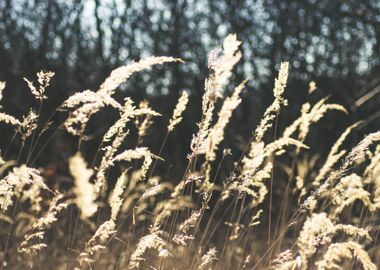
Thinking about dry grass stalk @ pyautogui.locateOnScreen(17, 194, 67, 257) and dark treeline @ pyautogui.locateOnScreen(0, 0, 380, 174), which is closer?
dry grass stalk @ pyautogui.locateOnScreen(17, 194, 67, 257)

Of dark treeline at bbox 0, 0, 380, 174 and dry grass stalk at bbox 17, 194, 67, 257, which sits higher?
dark treeline at bbox 0, 0, 380, 174

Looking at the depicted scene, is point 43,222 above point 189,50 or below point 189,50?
below

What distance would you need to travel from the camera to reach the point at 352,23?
829 centimetres

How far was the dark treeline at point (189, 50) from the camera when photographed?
8375 millimetres

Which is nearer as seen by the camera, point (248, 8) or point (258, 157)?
point (258, 157)

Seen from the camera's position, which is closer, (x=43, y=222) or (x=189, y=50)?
(x=43, y=222)

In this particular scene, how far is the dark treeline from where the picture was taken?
8375mm

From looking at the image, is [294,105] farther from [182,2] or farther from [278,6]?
[182,2]

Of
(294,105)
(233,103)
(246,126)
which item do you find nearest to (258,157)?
(233,103)

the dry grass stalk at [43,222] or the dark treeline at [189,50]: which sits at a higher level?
the dark treeline at [189,50]

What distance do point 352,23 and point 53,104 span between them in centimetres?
454

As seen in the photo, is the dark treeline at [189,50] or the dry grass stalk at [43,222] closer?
the dry grass stalk at [43,222]

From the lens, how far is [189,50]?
→ 8914 millimetres

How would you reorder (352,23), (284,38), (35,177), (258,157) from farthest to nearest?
(284,38), (352,23), (258,157), (35,177)
